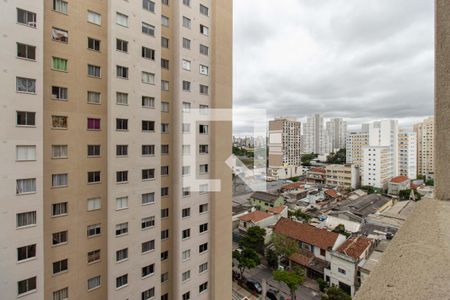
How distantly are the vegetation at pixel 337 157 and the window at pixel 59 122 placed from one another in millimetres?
38920

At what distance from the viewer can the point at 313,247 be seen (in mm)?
11719

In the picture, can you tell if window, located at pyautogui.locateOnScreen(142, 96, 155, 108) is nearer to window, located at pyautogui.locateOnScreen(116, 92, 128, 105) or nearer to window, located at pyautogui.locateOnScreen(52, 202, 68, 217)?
window, located at pyautogui.locateOnScreen(116, 92, 128, 105)

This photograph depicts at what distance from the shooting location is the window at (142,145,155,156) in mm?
6128

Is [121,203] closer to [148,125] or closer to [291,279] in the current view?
[148,125]

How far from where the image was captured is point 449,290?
58cm

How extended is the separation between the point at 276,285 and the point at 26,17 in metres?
12.5

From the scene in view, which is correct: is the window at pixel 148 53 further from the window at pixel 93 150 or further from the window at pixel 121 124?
the window at pixel 93 150

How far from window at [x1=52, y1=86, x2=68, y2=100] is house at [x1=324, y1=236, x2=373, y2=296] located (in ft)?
38.0

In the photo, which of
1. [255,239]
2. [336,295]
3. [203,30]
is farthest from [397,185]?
[203,30]

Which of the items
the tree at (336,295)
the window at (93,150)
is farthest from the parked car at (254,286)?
the window at (93,150)

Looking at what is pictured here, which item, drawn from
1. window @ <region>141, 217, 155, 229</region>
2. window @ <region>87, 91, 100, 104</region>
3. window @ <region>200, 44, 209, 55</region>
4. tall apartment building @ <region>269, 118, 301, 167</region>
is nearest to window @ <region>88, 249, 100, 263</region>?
window @ <region>141, 217, 155, 229</region>

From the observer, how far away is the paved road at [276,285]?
993cm

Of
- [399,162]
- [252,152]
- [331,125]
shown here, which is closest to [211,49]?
[252,152]

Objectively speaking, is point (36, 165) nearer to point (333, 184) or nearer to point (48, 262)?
point (48, 262)
